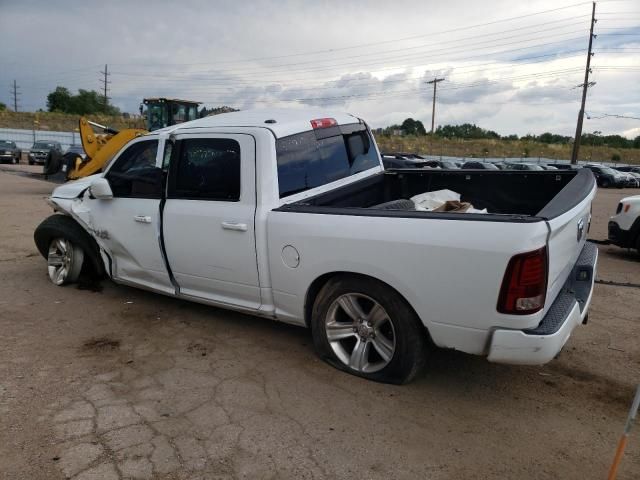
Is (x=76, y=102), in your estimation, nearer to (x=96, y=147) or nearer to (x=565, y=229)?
(x=96, y=147)

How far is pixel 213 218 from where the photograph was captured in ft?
13.0

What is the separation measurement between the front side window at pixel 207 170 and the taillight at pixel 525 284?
2057 mm

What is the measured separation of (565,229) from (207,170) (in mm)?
2657

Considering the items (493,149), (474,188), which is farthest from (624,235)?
(493,149)

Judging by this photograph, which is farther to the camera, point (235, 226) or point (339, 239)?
point (235, 226)

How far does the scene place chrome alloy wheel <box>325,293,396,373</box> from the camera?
3.42 meters

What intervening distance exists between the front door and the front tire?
169 cm

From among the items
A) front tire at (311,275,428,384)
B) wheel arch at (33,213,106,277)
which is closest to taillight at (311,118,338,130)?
front tire at (311,275,428,384)

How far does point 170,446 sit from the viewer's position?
2.83 meters

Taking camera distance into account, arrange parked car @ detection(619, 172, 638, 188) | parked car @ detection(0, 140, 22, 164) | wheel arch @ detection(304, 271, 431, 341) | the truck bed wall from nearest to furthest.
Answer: wheel arch @ detection(304, 271, 431, 341) → the truck bed wall → parked car @ detection(0, 140, 22, 164) → parked car @ detection(619, 172, 638, 188)

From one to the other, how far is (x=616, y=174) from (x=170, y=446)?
37344mm

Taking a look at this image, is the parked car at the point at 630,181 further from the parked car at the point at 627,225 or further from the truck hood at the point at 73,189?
the truck hood at the point at 73,189

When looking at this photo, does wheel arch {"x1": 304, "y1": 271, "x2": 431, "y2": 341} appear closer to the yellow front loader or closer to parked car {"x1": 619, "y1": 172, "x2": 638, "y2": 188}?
the yellow front loader

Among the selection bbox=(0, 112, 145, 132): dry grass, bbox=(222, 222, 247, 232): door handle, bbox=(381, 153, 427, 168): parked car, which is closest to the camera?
bbox=(222, 222, 247, 232): door handle
